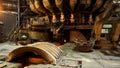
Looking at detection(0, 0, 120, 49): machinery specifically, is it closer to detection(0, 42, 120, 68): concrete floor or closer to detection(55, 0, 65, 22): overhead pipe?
detection(55, 0, 65, 22): overhead pipe

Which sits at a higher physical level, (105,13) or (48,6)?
(48,6)

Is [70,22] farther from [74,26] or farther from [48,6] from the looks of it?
[48,6]

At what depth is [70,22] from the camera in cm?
977

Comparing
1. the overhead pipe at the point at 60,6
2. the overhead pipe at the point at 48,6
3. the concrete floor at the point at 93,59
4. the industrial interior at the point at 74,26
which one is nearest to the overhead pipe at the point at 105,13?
the industrial interior at the point at 74,26

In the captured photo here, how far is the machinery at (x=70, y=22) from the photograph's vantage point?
341 inches

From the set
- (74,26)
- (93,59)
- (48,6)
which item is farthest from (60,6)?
(93,59)

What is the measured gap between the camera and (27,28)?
1055cm

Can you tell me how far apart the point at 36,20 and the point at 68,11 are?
7.31ft

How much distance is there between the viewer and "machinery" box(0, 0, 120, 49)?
866cm

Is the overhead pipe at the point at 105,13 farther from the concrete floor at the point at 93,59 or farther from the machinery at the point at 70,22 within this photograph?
the concrete floor at the point at 93,59

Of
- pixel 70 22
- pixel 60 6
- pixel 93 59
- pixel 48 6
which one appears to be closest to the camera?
pixel 93 59

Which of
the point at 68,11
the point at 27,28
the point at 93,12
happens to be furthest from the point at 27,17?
the point at 93,12

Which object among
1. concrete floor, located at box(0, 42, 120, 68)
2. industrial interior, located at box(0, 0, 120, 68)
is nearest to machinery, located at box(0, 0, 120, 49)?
industrial interior, located at box(0, 0, 120, 68)

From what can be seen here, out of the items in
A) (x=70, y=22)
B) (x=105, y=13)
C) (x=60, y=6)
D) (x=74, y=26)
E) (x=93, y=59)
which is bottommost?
(x=93, y=59)
